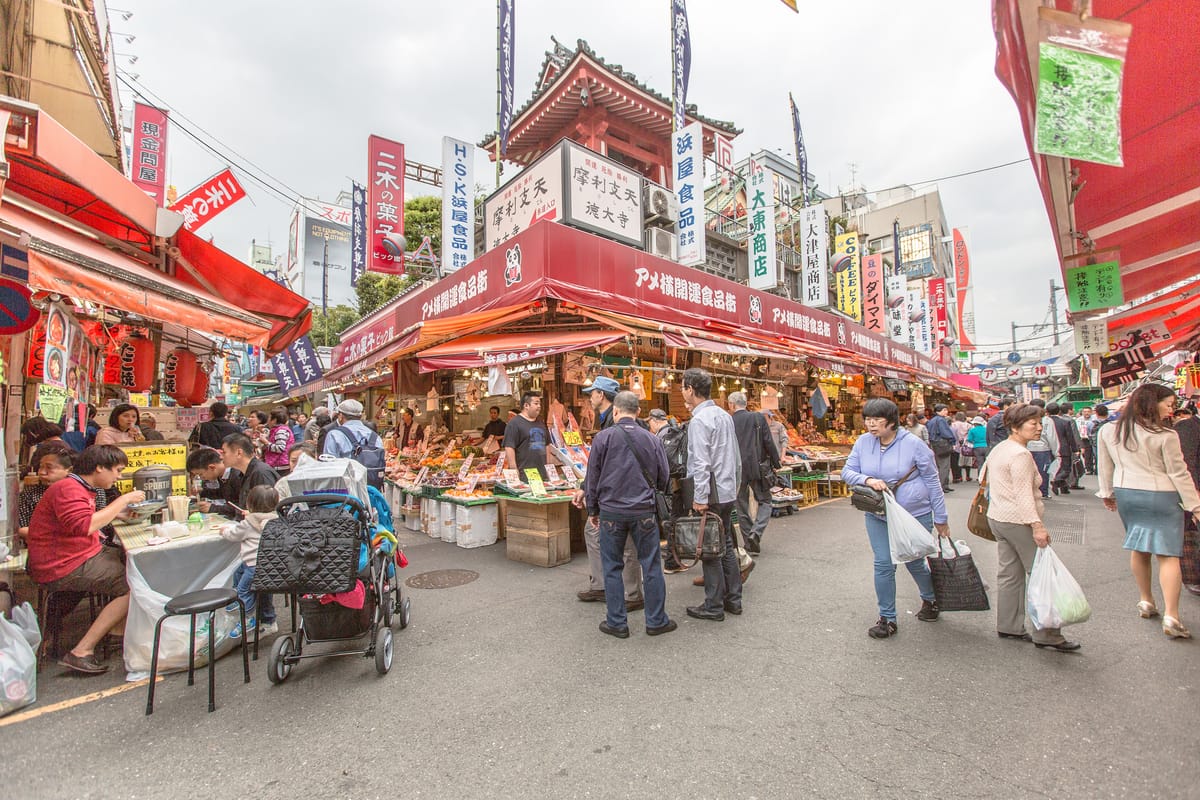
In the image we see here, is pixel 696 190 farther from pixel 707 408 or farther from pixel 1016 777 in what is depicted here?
pixel 1016 777

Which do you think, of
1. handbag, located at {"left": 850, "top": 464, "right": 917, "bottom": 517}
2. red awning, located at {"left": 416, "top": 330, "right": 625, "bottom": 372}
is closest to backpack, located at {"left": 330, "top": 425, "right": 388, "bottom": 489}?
red awning, located at {"left": 416, "top": 330, "right": 625, "bottom": 372}

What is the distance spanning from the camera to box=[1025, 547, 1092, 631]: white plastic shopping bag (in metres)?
3.49

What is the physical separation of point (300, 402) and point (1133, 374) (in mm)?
27459

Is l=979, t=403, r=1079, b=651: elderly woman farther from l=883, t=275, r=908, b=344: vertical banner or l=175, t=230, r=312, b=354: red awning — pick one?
l=883, t=275, r=908, b=344: vertical banner

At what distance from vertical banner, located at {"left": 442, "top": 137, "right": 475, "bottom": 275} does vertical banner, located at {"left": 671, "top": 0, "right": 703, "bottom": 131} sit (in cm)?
477

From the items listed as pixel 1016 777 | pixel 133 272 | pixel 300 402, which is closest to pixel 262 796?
pixel 1016 777

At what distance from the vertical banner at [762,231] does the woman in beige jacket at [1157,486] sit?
10484mm

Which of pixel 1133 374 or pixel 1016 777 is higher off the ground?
pixel 1133 374

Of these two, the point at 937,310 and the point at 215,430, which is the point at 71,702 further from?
the point at 937,310

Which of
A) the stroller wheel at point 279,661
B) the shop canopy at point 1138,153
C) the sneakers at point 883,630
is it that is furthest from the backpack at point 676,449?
the shop canopy at point 1138,153

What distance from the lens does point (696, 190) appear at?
11.3 m

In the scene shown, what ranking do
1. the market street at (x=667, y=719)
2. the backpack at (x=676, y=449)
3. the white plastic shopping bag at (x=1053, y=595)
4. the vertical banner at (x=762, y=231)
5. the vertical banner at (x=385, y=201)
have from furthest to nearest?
the vertical banner at (x=762, y=231)
the vertical banner at (x=385, y=201)
the backpack at (x=676, y=449)
the white plastic shopping bag at (x=1053, y=595)
the market street at (x=667, y=719)

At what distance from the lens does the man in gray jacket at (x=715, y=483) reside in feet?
14.7

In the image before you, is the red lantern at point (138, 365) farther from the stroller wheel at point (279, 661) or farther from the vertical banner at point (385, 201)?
the stroller wheel at point (279, 661)
